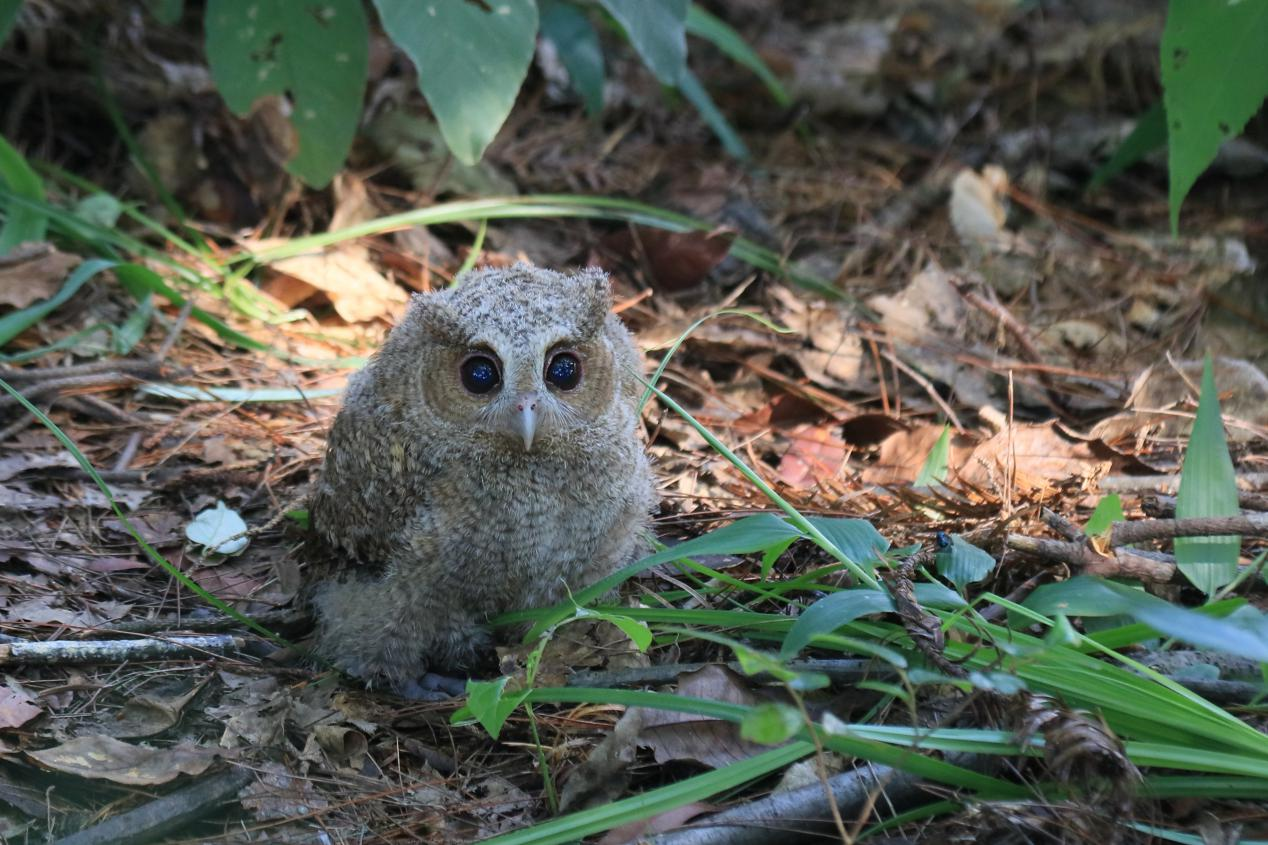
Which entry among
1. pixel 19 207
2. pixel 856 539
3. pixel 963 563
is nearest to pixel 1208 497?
pixel 963 563

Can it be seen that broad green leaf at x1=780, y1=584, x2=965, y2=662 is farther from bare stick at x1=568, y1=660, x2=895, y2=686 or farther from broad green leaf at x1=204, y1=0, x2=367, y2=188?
broad green leaf at x1=204, y1=0, x2=367, y2=188

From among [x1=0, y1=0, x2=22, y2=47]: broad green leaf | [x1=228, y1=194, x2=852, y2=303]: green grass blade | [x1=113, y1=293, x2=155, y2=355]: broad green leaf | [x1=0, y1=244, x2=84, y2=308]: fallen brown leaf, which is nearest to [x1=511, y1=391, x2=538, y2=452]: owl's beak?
[x1=228, y1=194, x2=852, y2=303]: green grass blade

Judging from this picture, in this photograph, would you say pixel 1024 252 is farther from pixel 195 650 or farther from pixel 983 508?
pixel 195 650

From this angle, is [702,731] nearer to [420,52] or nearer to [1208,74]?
[420,52]

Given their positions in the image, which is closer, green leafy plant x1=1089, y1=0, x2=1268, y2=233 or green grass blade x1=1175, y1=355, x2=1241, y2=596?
green grass blade x1=1175, y1=355, x2=1241, y2=596

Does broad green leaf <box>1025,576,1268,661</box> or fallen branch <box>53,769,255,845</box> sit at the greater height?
broad green leaf <box>1025,576,1268,661</box>

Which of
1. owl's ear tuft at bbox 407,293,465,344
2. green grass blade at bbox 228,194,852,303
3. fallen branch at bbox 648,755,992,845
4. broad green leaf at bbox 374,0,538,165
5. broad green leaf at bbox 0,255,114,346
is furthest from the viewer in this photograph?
green grass blade at bbox 228,194,852,303
